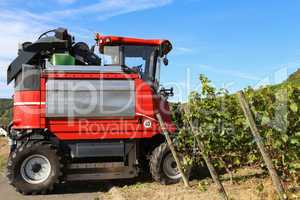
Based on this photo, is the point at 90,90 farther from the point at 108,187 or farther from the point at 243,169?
the point at 243,169

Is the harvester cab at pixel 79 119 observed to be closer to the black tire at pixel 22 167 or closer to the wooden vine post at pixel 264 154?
the black tire at pixel 22 167

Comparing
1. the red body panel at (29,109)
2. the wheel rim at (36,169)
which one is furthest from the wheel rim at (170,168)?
the red body panel at (29,109)

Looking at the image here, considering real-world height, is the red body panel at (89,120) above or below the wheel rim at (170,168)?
above

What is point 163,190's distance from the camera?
33.6ft

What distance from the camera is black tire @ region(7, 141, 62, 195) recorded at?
10.9 metres

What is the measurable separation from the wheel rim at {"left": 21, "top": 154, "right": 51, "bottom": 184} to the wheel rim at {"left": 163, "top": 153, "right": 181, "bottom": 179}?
261cm

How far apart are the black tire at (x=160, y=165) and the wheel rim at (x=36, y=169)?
2.32 metres

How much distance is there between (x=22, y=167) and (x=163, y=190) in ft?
10.4

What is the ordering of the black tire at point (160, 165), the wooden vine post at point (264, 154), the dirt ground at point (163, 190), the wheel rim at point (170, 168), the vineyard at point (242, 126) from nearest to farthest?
the wooden vine post at point (264, 154) < the vineyard at point (242, 126) < the dirt ground at point (163, 190) < the black tire at point (160, 165) < the wheel rim at point (170, 168)

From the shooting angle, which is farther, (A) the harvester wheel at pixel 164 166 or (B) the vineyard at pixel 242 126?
(A) the harvester wheel at pixel 164 166

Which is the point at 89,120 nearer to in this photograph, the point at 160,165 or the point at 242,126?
the point at 160,165

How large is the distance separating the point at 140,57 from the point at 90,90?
158cm

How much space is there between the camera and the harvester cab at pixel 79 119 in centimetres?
1105

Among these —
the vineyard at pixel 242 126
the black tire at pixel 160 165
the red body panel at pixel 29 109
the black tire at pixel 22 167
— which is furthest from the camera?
the black tire at pixel 160 165
